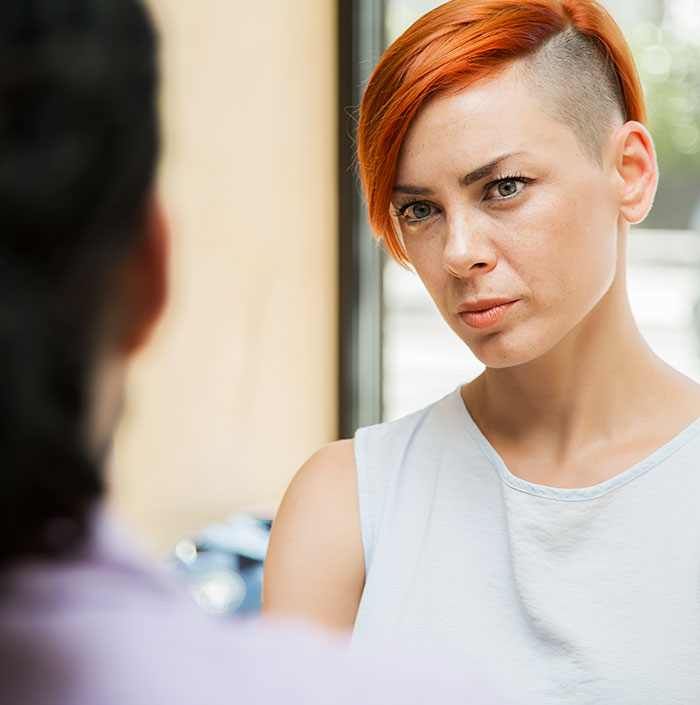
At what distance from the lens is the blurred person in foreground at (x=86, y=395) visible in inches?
11.7

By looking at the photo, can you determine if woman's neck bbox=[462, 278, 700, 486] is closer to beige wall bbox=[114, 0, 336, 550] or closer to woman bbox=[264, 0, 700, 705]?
woman bbox=[264, 0, 700, 705]

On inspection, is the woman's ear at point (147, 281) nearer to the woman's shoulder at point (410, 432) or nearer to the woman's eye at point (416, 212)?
the woman's eye at point (416, 212)

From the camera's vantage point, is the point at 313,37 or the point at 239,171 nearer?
the point at 239,171

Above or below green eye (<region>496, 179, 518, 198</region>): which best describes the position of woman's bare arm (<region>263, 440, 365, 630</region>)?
below

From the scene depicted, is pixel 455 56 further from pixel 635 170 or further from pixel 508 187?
pixel 635 170

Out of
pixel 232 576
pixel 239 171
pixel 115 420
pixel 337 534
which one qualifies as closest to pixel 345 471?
pixel 337 534

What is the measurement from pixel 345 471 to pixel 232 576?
1.07 metres

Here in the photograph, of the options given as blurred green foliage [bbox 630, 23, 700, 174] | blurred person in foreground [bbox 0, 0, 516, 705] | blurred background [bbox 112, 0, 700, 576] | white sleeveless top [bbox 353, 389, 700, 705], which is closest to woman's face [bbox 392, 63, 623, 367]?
white sleeveless top [bbox 353, 389, 700, 705]

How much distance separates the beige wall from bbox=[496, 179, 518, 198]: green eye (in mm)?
1190

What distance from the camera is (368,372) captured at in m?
2.97

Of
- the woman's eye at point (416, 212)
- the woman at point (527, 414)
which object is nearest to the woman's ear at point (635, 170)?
the woman at point (527, 414)

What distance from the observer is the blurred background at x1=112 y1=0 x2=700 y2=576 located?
2.27 meters

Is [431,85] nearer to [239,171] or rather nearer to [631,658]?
[631,658]

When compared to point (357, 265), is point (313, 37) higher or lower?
higher
